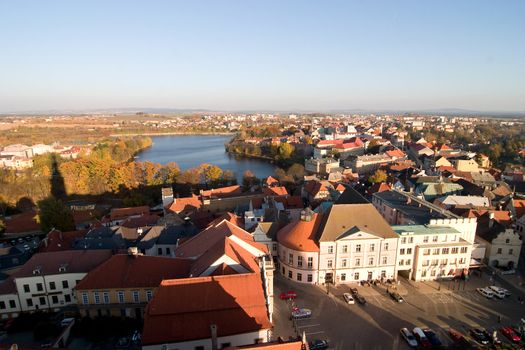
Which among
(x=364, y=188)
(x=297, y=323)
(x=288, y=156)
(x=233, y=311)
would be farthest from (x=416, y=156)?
(x=233, y=311)

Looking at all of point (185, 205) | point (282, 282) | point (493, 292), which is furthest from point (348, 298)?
Answer: point (185, 205)

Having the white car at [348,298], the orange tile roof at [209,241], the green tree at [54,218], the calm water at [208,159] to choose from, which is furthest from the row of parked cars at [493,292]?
the calm water at [208,159]

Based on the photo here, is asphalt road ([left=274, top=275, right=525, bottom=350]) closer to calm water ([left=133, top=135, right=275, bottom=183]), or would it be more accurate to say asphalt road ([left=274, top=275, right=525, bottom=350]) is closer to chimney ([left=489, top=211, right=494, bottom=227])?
chimney ([left=489, top=211, right=494, bottom=227])

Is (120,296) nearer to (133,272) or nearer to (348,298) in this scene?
(133,272)

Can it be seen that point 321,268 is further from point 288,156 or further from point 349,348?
point 288,156

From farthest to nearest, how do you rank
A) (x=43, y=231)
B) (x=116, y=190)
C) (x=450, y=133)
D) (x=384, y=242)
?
1. (x=450, y=133)
2. (x=116, y=190)
3. (x=43, y=231)
4. (x=384, y=242)

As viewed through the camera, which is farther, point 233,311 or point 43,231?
point 43,231
